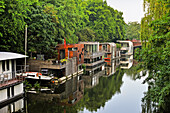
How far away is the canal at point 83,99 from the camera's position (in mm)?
18875

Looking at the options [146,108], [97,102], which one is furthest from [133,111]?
[97,102]

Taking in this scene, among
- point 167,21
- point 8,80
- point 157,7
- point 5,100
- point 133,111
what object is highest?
point 157,7

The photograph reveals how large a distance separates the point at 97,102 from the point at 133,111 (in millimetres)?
4129

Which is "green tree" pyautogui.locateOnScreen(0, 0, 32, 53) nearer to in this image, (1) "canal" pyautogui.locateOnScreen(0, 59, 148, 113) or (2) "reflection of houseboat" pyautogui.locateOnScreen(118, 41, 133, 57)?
(1) "canal" pyautogui.locateOnScreen(0, 59, 148, 113)

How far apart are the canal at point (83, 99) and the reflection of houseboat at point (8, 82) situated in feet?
2.17

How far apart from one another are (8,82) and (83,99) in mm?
8034

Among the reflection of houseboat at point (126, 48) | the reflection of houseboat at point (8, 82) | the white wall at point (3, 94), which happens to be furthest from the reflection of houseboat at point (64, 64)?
the reflection of houseboat at point (126, 48)

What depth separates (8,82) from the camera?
1873cm

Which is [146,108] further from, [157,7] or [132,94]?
[157,7]

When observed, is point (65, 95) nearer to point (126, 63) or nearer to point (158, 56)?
point (158, 56)

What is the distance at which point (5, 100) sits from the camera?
17.9m

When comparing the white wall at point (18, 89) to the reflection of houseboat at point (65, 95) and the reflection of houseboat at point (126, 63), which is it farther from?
the reflection of houseboat at point (126, 63)

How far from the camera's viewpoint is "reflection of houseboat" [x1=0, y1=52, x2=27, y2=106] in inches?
699

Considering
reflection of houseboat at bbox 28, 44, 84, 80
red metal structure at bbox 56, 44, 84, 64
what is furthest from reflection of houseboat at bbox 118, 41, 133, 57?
red metal structure at bbox 56, 44, 84, 64
